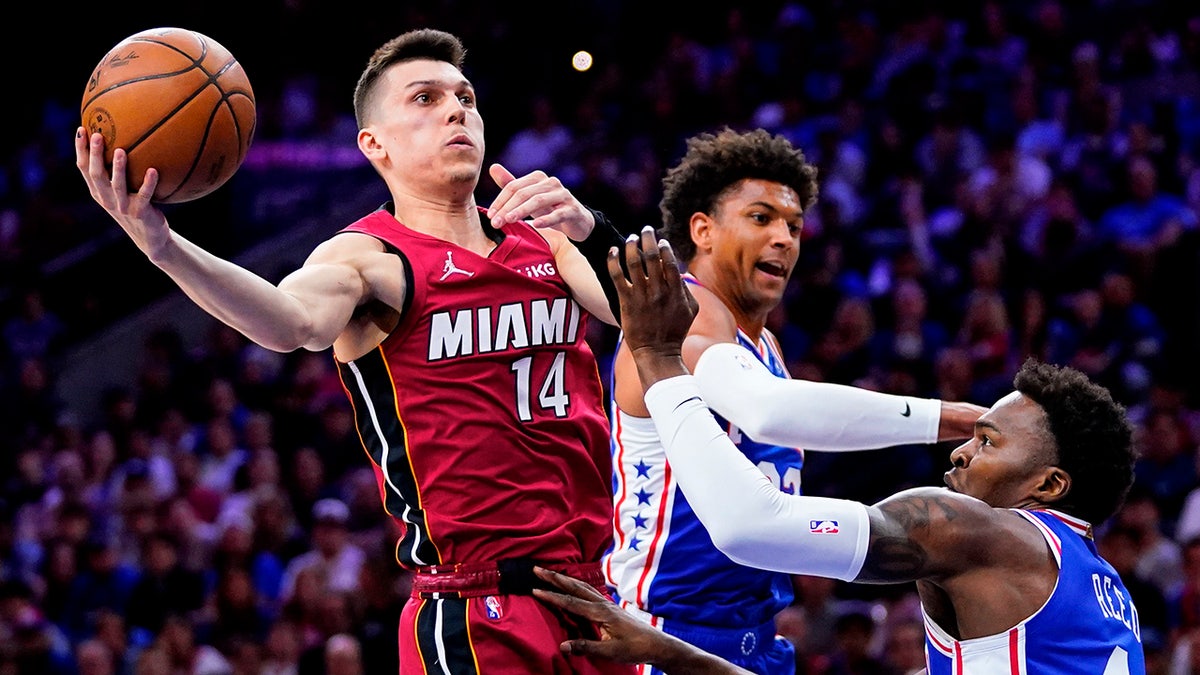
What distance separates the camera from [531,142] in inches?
501

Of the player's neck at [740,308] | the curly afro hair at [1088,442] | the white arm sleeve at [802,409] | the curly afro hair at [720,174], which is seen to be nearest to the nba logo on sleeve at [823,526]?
the curly afro hair at [1088,442]

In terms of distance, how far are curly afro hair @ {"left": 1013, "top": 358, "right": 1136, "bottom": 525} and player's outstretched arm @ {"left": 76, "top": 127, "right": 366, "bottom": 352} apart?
1.69 metres

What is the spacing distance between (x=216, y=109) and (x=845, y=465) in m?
5.29

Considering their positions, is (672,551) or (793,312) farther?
(793,312)

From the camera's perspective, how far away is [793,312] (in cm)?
943

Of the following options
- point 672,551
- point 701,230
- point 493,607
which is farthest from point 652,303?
point 701,230

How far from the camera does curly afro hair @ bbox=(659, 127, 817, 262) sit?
485 centimetres

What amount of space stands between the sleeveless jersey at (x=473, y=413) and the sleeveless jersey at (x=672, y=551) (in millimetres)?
775

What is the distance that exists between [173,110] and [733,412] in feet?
5.68

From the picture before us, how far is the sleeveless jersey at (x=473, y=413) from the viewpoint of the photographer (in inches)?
141

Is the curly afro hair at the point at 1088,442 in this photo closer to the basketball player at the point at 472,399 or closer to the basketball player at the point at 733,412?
the basketball player at the point at 733,412

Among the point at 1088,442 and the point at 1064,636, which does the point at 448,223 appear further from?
the point at 1064,636

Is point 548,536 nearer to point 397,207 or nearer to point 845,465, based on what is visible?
point 397,207

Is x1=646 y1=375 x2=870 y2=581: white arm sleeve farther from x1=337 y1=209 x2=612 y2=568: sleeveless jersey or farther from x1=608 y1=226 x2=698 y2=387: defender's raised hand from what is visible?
x1=337 y1=209 x2=612 y2=568: sleeveless jersey
